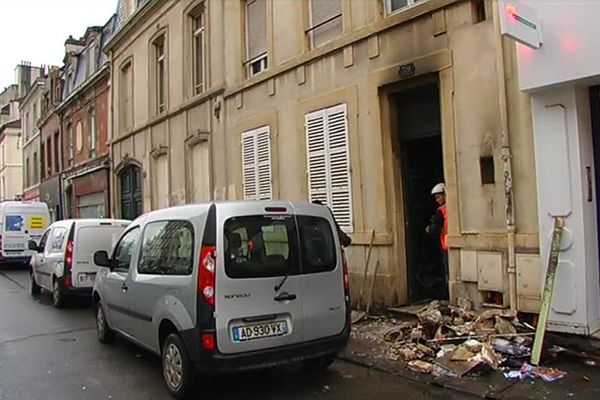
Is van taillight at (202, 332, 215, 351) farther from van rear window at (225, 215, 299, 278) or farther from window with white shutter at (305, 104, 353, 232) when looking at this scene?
window with white shutter at (305, 104, 353, 232)

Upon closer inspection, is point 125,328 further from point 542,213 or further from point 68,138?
point 68,138

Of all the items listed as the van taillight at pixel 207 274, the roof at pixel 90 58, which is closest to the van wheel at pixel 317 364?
the van taillight at pixel 207 274

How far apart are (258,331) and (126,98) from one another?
16.3 meters

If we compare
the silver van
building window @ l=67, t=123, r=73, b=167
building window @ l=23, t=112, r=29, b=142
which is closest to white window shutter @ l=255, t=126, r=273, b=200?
the silver van

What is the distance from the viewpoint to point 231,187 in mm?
12148

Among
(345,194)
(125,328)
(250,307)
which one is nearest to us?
(250,307)

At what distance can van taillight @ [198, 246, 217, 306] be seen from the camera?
4.66 meters

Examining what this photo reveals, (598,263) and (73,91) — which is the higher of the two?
(73,91)

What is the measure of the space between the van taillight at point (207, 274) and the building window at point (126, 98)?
14914 mm

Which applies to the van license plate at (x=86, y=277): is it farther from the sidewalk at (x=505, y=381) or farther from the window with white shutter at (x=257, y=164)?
the sidewalk at (x=505, y=381)

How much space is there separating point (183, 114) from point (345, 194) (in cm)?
711

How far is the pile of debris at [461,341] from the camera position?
534cm

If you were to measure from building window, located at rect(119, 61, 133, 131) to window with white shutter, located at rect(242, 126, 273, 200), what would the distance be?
8.66m

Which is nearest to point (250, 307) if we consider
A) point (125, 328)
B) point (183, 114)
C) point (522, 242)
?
point (125, 328)
